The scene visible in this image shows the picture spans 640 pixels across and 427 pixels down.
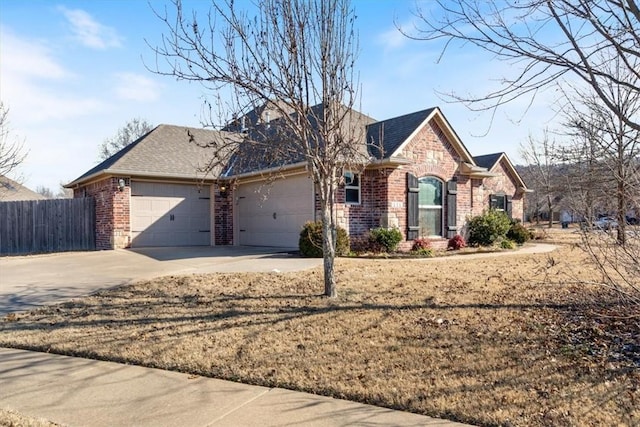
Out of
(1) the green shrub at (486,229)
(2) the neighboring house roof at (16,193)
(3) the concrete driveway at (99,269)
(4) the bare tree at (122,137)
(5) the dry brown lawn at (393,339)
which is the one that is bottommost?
(5) the dry brown lawn at (393,339)

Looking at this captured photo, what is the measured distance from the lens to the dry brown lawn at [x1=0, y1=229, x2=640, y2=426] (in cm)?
368

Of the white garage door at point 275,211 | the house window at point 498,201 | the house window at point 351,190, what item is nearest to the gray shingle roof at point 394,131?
the house window at point 351,190

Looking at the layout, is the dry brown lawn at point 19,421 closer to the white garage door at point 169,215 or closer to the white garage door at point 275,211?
the white garage door at point 275,211

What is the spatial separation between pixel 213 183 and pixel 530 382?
15083 millimetres

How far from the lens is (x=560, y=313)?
5988mm

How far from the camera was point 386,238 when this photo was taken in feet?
44.2

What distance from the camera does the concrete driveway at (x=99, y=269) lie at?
812 cm

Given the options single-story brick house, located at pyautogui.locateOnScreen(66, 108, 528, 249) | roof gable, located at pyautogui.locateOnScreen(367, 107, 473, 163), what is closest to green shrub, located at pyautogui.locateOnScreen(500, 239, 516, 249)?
single-story brick house, located at pyautogui.locateOnScreen(66, 108, 528, 249)

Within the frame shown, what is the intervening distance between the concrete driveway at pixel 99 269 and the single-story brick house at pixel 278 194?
2200 millimetres

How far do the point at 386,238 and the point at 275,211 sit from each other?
4.29 meters

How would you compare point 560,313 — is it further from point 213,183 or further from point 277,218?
point 213,183

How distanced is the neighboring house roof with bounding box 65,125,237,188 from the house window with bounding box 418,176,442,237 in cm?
674

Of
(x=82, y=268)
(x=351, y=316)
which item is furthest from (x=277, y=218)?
(x=351, y=316)

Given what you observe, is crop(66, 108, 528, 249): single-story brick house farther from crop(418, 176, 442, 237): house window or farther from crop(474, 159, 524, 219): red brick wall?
crop(474, 159, 524, 219): red brick wall
